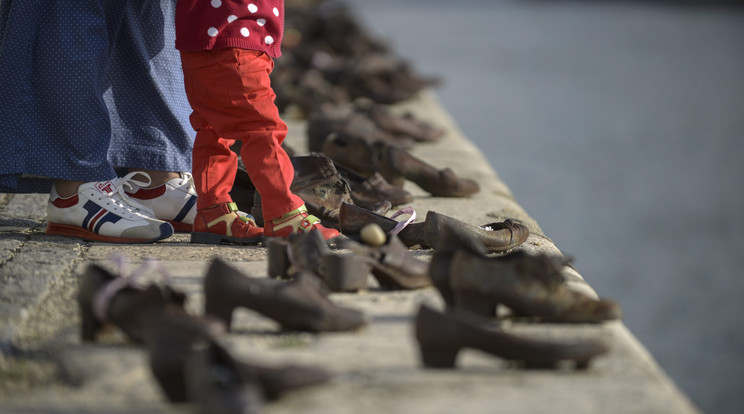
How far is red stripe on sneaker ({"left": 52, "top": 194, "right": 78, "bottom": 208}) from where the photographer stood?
3154 mm

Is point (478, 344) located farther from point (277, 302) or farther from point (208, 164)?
point (208, 164)

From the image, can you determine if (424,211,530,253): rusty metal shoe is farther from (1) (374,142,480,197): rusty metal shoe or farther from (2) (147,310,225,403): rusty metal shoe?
(2) (147,310,225,403): rusty metal shoe

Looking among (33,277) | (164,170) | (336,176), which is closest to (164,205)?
(164,170)

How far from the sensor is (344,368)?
1.97 m

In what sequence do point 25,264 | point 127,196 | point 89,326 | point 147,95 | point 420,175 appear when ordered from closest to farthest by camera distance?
point 89,326 < point 25,264 < point 127,196 < point 147,95 < point 420,175

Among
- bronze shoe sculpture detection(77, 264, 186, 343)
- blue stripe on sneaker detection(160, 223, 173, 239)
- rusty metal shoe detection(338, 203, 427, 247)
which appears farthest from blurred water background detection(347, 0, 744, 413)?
bronze shoe sculpture detection(77, 264, 186, 343)

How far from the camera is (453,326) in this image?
1945mm

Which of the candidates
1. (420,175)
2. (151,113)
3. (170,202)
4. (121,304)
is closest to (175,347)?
(121,304)

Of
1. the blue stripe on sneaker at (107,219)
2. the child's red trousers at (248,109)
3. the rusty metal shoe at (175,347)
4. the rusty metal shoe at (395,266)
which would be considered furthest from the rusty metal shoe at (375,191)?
the rusty metal shoe at (175,347)

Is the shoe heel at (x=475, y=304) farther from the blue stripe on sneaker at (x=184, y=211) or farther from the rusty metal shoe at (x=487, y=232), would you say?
the blue stripe on sneaker at (x=184, y=211)

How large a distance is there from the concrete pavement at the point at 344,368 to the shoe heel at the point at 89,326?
23 mm

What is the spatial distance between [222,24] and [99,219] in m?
0.75

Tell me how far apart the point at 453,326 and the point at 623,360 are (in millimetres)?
389

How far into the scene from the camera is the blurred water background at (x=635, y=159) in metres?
7.45
